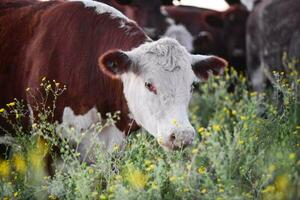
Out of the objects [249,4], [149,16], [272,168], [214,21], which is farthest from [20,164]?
[249,4]

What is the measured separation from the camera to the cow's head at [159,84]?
568 cm

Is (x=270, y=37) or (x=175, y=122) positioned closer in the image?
(x=175, y=122)

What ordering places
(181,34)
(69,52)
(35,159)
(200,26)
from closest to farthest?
(35,159) < (69,52) < (181,34) < (200,26)

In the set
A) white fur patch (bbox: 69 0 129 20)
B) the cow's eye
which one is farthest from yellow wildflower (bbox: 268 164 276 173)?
white fur patch (bbox: 69 0 129 20)

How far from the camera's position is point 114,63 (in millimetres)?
6094

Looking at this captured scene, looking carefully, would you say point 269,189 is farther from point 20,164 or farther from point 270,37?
point 270,37

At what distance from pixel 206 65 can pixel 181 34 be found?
6.32 m

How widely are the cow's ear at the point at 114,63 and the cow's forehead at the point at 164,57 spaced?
4.9 inches

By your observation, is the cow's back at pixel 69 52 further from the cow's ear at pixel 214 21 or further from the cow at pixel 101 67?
the cow's ear at pixel 214 21

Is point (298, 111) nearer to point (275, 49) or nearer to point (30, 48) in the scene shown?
point (30, 48)

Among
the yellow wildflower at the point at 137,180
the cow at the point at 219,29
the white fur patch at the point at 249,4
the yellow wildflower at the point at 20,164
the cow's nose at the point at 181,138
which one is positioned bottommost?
the cow at the point at 219,29

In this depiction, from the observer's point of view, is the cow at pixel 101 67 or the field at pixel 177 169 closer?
the field at pixel 177 169

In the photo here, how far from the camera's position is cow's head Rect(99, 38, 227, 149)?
568cm

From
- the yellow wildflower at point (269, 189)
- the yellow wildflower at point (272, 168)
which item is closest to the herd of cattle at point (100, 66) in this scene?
the yellow wildflower at point (272, 168)
